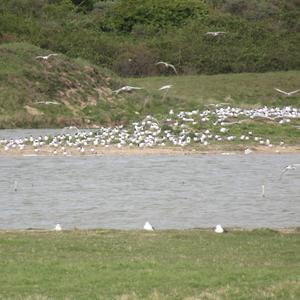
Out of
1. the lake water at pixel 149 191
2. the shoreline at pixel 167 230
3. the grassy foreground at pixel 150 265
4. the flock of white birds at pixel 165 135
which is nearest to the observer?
the grassy foreground at pixel 150 265

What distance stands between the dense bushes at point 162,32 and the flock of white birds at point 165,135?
2130 centimetres

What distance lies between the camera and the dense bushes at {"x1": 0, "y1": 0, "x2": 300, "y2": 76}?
59969mm

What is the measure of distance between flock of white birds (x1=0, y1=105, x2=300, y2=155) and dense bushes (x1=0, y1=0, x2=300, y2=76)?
21302 millimetres

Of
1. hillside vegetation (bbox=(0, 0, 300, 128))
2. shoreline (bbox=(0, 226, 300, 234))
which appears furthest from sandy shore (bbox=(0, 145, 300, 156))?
shoreline (bbox=(0, 226, 300, 234))

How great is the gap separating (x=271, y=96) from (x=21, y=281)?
4146 cm

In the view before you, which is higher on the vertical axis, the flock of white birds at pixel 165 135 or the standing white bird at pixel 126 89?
the flock of white birds at pixel 165 135

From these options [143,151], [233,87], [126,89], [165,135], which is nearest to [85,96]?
[126,89]

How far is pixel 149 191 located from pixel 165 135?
11.1m

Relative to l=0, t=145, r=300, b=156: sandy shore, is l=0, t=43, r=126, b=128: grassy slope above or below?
below

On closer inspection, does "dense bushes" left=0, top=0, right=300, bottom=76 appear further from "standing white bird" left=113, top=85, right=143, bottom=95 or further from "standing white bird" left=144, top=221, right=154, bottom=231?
"standing white bird" left=144, top=221, right=154, bottom=231

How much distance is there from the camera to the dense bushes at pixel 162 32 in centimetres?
5997

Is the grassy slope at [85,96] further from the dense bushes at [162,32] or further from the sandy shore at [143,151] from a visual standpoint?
the dense bushes at [162,32]

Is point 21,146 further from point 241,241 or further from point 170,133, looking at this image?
point 241,241

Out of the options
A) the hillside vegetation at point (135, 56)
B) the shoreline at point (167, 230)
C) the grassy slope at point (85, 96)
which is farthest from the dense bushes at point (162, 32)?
the shoreline at point (167, 230)
